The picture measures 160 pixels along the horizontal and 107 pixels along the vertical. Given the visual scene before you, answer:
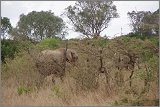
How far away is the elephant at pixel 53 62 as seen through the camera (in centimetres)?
1065

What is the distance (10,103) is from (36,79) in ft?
6.30

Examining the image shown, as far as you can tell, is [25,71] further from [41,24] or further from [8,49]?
[41,24]

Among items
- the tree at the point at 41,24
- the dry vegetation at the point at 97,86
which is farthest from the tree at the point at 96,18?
the tree at the point at 41,24

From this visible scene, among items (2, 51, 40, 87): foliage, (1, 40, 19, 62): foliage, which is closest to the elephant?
(2, 51, 40, 87): foliage

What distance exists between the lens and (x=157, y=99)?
7.76 meters

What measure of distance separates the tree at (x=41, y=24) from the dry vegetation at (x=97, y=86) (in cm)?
1607

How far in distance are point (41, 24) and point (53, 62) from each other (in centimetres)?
1694

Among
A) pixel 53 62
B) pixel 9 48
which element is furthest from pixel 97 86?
pixel 9 48

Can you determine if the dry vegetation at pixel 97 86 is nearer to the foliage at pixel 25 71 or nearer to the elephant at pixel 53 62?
the foliage at pixel 25 71

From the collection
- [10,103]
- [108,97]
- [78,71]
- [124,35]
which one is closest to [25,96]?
[10,103]

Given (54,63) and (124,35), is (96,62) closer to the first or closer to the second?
(124,35)

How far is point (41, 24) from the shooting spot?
27516mm

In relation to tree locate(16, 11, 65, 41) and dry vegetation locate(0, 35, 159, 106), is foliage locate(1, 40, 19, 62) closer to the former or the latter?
dry vegetation locate(0, 35, 159, 106)

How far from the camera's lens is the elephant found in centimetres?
1065
